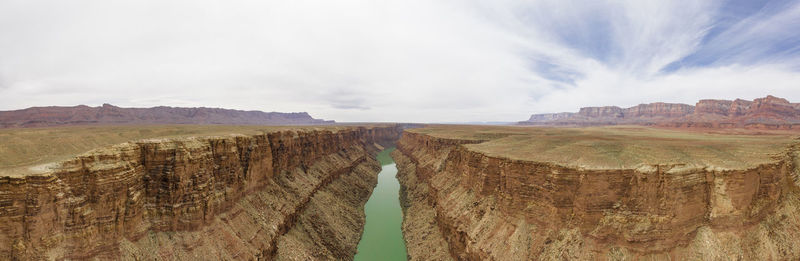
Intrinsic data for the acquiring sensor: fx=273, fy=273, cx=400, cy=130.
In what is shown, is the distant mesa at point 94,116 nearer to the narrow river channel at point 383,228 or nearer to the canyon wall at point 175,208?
the canyon wall at point 175,208

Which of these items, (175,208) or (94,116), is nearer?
(175,208)

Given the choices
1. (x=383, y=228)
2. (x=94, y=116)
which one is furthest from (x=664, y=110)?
(x=94, y=116)

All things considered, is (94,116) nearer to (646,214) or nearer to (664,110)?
(646,214)

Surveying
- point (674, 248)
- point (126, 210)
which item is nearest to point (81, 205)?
point (126, 210)

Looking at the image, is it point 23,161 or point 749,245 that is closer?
point 23,161

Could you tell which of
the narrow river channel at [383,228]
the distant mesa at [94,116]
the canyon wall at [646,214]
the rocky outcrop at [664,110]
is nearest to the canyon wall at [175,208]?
the narrow river channel at [383,228]

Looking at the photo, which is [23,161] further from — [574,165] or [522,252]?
[574,165]

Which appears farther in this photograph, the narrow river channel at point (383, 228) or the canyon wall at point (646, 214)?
the narrow river channel at point (383, 228)
